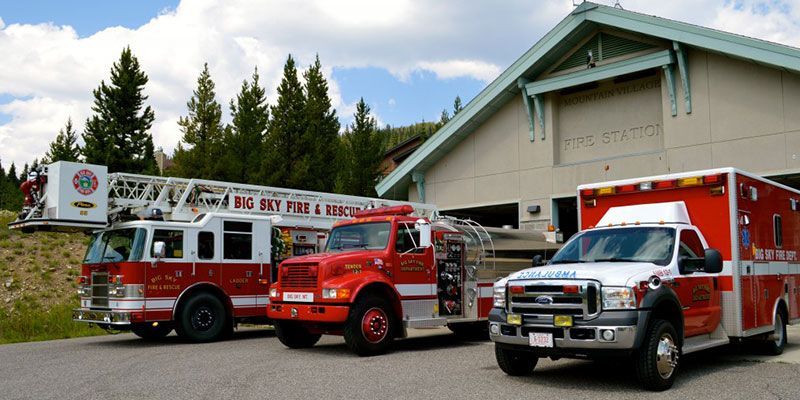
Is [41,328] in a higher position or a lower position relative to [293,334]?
lower

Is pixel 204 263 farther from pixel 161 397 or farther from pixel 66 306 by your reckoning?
pixel 66 306

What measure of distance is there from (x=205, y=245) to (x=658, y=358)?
31.7 feet

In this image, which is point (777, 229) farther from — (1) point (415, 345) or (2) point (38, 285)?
(2) point (38, 285)

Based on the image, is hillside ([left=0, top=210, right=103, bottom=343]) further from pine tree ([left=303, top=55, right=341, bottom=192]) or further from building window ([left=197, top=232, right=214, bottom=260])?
pine tree ([left=303, top=55, right=341, bottom=192])

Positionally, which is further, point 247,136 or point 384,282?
point 247,136

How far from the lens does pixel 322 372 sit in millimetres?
9648

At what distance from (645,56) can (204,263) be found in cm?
1160

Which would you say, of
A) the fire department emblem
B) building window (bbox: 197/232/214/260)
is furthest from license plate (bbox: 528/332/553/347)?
the fire department emblem

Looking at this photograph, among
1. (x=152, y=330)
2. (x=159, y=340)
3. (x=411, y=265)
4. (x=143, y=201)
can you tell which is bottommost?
(x=159, y=340)

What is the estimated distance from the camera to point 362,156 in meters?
39.3

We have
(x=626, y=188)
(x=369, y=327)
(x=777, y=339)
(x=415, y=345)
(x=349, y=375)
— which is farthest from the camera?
(x=415, y=345)

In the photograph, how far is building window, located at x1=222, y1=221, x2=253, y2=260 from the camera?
49.3 feet

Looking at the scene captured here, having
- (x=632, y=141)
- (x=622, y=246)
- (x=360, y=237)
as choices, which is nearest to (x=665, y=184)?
(x=622, y=246)

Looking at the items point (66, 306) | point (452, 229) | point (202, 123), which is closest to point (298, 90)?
point (202, 123)
